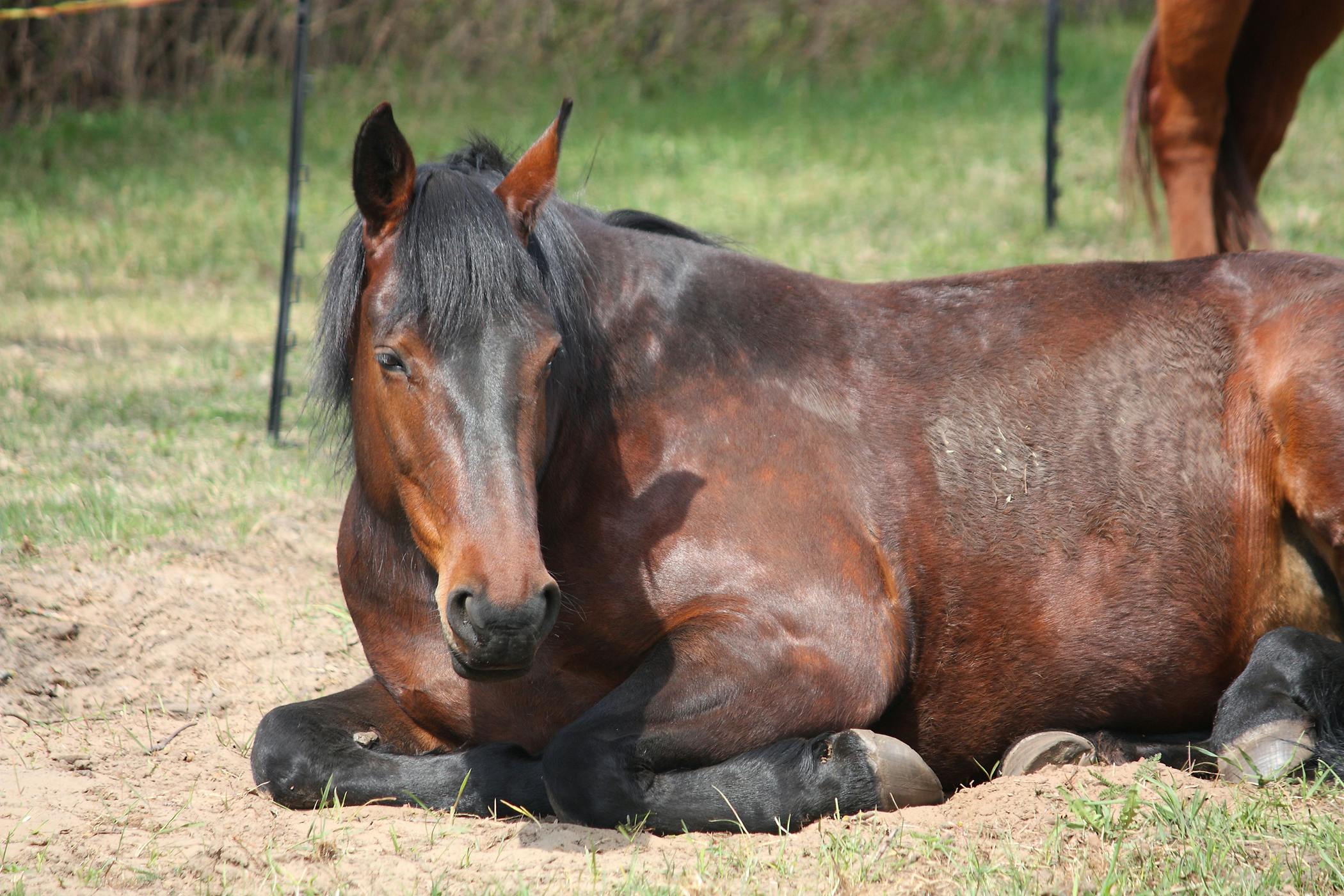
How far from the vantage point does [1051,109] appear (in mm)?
9266

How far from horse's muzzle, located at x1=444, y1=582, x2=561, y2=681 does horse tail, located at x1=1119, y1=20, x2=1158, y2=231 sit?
4.89 m

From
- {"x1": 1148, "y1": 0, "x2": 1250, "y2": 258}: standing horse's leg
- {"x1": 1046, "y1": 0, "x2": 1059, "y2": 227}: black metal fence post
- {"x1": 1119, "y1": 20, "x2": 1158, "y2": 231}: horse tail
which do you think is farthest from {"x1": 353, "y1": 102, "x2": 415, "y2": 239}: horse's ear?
{"x1": 1046, "y1": 0, "x2": 1059, "y2": 227}: black metal fence post

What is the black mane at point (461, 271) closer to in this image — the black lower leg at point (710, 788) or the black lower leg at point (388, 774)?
the black lower leg at point (388, 774)

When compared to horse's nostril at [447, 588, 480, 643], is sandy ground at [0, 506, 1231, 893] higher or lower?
lower

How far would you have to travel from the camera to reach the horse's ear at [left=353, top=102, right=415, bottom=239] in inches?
109

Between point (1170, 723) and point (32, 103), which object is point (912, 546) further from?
point (32, 103)

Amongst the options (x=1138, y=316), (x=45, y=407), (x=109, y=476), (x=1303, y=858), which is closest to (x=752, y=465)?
(x=1138, y=316)

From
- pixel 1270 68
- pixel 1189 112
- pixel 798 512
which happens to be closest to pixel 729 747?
pixel 798 512

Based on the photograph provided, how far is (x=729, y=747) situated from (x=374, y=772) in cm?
87

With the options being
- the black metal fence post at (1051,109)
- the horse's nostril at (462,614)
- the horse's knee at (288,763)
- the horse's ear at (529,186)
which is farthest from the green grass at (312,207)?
the horse's nostril at (462,614)

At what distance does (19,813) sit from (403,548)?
3.35 ft

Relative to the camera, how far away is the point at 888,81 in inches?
578

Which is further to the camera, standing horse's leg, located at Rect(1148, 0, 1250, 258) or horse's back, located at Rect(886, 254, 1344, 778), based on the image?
standing horse's leg, located at Rect(1148, 0, 1250, 258)

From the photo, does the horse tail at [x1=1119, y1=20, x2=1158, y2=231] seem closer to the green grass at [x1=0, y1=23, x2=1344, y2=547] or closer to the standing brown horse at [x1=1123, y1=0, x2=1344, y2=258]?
the standing brown horse at [x1=1123, y1=0, x2=1344, y2=258]
